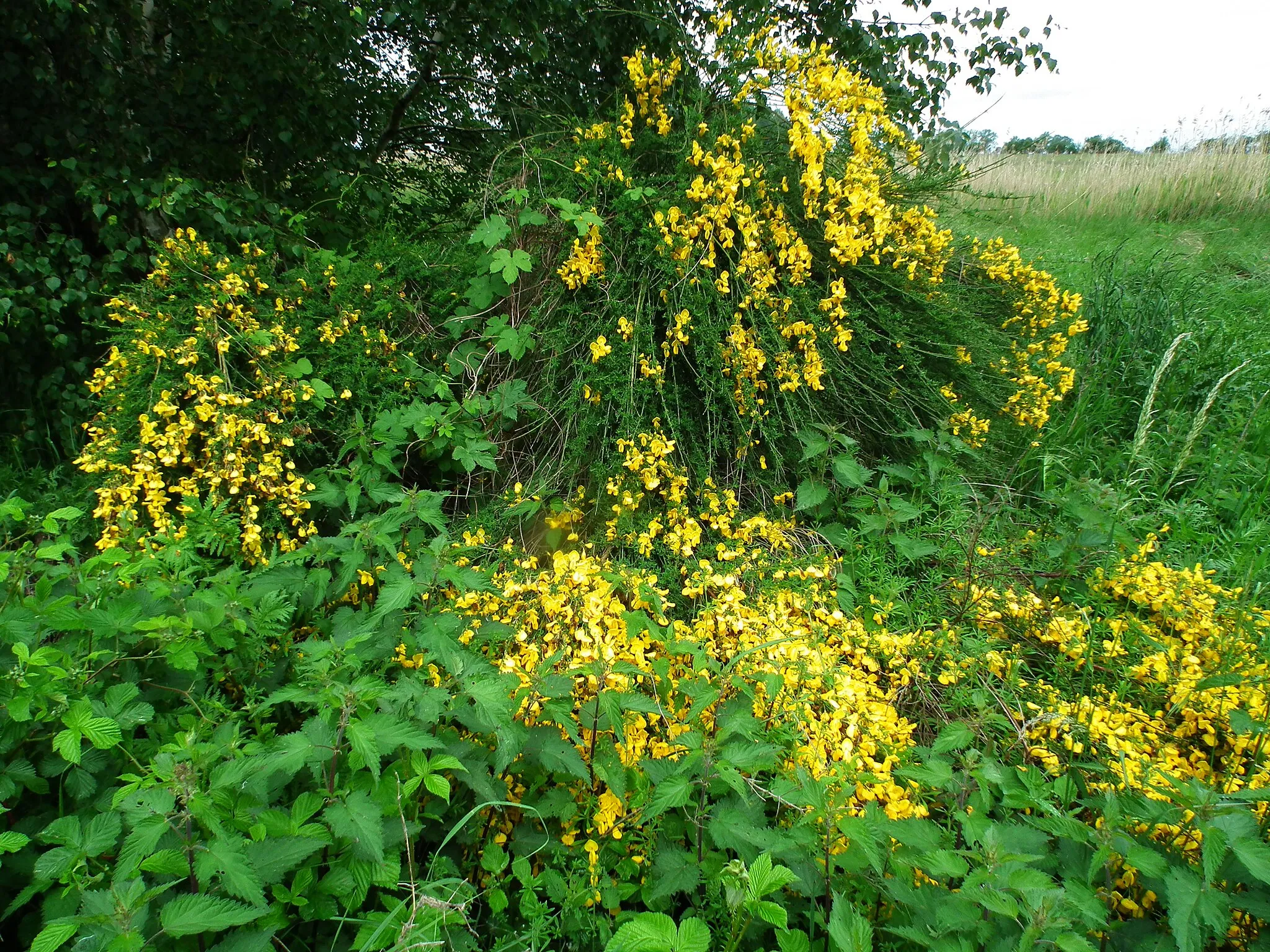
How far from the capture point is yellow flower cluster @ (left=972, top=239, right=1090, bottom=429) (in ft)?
10.3

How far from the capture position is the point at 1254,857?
1.15 metres

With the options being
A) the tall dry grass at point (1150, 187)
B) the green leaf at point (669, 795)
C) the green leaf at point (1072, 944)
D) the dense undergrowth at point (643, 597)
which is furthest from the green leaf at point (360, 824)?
the tall dry grass at point (1150, 187)

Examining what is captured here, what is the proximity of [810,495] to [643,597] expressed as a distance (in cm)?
94

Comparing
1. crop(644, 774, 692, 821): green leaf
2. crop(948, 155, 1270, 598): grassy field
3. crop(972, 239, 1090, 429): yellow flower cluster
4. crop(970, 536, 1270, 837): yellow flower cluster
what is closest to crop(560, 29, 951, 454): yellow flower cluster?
crop(972, 239, 1090, 429): yellow flower cluster

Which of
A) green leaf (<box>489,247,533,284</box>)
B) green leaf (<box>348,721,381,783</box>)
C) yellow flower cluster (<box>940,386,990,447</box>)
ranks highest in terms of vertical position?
green leaf (<box>489,247,533,284</box>)

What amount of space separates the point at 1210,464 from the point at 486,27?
401cm

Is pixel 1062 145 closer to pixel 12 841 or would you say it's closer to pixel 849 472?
pixel 849 472

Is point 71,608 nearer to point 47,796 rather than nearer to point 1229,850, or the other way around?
point 47,796

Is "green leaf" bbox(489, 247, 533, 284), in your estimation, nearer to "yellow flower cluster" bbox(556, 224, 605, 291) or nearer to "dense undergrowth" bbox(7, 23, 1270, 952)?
"dense undergrowth" bbox(7, 23, 1270, 952)

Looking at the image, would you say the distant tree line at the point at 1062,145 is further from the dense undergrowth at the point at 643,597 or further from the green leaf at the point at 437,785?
the green leaf at the point at 437,785

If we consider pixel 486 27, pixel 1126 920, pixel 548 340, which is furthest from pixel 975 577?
pixel 486 27

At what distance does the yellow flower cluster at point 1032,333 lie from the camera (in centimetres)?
315

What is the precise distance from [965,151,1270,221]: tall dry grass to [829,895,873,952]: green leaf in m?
7.47

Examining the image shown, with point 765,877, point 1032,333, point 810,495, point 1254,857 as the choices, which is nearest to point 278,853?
point 765,877
